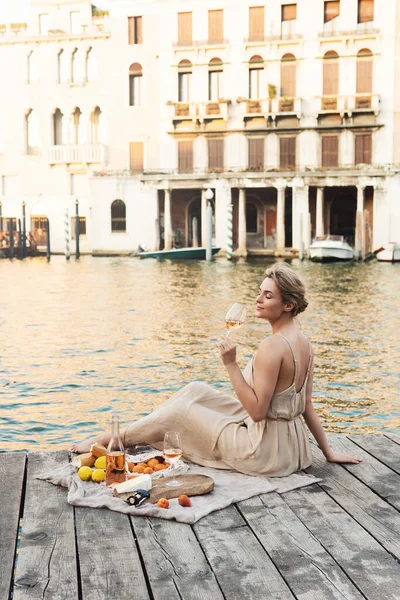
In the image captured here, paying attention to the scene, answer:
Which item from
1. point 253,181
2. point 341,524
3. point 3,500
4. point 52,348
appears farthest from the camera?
point 253,181

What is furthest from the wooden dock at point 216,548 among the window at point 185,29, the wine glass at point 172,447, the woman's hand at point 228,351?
the window at point 185,29

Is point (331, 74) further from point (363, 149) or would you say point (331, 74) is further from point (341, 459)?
point (341, 459)

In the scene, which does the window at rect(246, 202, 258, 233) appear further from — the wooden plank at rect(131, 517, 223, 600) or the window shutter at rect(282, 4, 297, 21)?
the wooden plank at rect(131, 517, 223, 600)

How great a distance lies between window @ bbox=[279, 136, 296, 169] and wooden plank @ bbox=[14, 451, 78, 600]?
39.7 meters

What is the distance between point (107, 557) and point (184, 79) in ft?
141

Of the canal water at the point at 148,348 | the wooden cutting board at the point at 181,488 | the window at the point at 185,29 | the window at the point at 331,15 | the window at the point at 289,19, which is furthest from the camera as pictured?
the window at the point at 185,29

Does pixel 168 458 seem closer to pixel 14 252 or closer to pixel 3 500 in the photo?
pixel 3 500

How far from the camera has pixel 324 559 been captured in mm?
3592

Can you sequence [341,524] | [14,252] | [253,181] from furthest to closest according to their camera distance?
[14,252]
[253,181]
[341,524]

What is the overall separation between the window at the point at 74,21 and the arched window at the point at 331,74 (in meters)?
14.5

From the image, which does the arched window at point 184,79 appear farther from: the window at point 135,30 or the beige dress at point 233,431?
the beige dress at point 233,431

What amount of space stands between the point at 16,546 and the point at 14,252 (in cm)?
4329

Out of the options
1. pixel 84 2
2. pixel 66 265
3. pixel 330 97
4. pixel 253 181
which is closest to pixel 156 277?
pixel 66 265

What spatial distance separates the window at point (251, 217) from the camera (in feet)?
148
